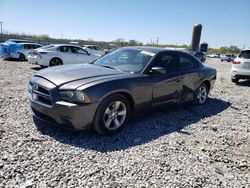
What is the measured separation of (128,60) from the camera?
5141 millimetres

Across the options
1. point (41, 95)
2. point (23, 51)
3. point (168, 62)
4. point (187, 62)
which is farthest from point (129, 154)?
point (23, 51)

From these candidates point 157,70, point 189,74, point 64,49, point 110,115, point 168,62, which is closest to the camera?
point 110,115

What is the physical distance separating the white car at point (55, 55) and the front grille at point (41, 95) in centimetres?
854

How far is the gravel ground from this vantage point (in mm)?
2930

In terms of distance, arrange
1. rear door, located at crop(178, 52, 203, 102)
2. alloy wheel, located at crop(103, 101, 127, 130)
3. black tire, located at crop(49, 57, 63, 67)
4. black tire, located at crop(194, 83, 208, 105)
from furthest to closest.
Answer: black tire, located at crop(49, 57, 63, 67)
black tire, located at crop(194, 83, 208, 105)
rear door, located at crop(178, 52, 203, 102)
alloy wheel, located at crop(103, 101, 127, 130)

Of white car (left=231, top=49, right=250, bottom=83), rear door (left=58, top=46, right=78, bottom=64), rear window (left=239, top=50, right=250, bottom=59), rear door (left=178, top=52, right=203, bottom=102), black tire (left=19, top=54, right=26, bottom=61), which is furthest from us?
black tire (left=19, top=54, right=26, bottom=61)

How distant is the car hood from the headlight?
95 mm

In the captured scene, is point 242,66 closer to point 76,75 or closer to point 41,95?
point 76,75

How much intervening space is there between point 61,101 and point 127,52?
2187mm

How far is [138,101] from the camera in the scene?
4527 millimetres

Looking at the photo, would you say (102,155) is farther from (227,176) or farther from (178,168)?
(227,176)

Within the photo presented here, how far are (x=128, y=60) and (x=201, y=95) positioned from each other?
106 inches

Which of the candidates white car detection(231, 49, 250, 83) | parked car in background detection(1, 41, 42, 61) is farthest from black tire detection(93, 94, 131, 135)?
parked car in background detection(1, 41, 42, 61)

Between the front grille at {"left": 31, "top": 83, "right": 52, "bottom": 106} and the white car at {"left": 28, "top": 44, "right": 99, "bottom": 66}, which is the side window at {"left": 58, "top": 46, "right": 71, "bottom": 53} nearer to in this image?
the white car at {"left": 28, "top": 44, "right": 99, "bottom": 66}
